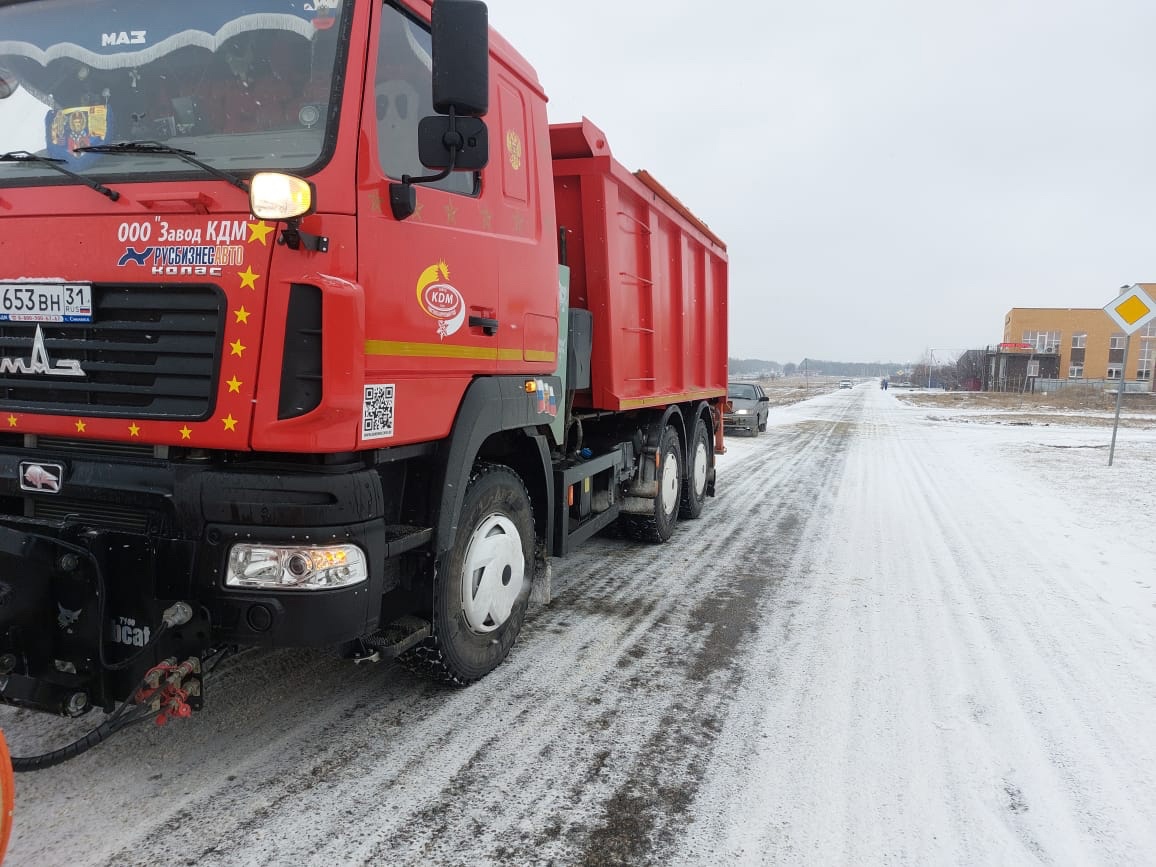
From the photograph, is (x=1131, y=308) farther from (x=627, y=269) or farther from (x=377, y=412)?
(x=377, y=412)

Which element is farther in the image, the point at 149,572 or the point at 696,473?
the point at 696,473

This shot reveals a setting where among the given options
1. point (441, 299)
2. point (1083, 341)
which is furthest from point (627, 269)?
point (1083, 341)

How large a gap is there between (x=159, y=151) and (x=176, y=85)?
0.36m

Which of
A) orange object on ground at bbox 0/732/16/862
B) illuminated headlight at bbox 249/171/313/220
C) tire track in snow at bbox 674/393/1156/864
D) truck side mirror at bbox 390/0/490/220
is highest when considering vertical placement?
truck side mirror at bbox 390/0/490/220

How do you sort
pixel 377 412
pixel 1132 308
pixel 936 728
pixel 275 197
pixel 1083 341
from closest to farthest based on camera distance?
pixel 275 197
pixel 377 412
pixel 936 728
pixel 1132 308
pixel 1083 341

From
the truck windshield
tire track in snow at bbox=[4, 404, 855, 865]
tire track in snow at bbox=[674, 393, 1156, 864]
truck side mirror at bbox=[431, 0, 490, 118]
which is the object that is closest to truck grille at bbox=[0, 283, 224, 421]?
the truck windshield

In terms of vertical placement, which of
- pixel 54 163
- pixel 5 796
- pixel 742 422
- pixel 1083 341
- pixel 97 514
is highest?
pixel 1083 341

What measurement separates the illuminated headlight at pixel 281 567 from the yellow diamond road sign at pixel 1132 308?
13.8 metres

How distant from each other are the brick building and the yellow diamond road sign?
7416 centimetres

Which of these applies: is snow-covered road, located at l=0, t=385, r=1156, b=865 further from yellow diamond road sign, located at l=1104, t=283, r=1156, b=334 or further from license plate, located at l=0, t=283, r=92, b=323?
yellow diamond road sign, located at l=1104, t=283, r=1156, b=334

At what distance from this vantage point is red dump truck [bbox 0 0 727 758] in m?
2.46

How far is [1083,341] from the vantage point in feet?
262

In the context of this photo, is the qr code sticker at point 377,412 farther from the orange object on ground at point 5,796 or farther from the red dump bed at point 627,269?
the red dump bed at point 627,269

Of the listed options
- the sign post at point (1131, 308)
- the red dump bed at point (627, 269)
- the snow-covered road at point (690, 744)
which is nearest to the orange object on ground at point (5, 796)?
the snow-covered road at point (690, 744)
